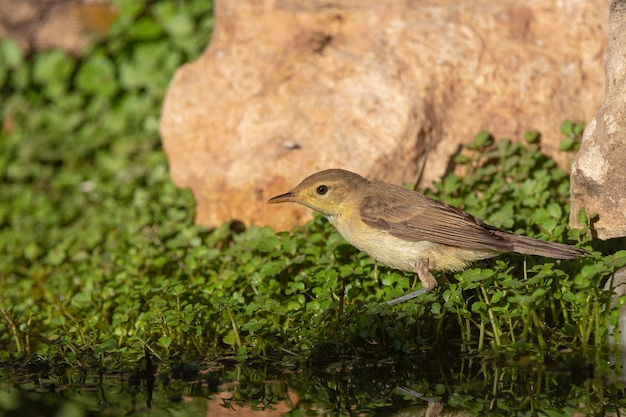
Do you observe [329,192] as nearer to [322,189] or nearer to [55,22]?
[322,189]

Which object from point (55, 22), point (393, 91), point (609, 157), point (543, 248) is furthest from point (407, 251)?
point (55, 22)

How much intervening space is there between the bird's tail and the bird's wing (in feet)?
0.26

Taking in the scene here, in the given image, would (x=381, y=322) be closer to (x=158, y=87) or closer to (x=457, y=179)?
(x=457, y=179)

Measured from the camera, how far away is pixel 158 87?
1155cm

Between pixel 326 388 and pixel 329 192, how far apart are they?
1.84 meters

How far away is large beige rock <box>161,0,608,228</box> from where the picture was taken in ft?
26.9

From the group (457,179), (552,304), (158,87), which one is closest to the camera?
(552,304)

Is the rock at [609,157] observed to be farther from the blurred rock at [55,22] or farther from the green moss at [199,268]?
the blurred rock at [55,22]

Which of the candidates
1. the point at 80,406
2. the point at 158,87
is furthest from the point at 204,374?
the point at 158,87

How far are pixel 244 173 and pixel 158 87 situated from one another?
→ 367 centimetres

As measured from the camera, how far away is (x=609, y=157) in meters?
6.20

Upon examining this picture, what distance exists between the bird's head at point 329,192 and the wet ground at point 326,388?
133cm

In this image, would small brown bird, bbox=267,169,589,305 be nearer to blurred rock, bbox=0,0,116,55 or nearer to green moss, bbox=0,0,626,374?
green moss, bbox=0,0,626,374

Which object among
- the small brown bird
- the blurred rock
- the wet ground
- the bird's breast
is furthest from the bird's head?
the blurred rock
